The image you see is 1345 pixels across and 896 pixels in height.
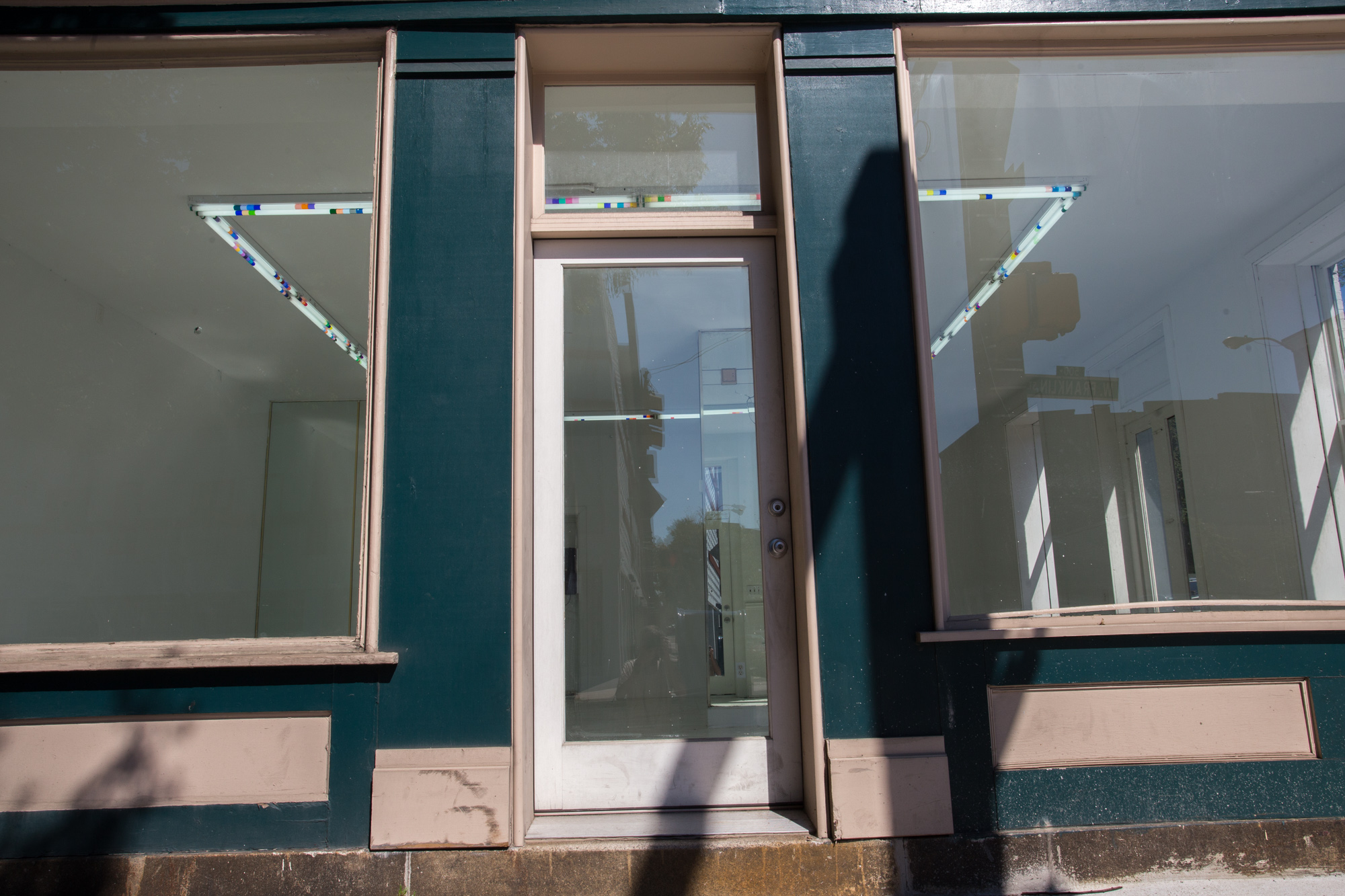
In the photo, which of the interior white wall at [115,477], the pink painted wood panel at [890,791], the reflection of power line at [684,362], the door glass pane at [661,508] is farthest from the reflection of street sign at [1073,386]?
the interior white wall at [115,477]

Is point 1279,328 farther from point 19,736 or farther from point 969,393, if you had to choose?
point 19,736

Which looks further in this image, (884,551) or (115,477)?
(115,477)

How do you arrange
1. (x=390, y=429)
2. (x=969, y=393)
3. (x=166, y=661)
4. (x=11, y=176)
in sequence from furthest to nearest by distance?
1. (x=11, y=176)
2. (x=969, y=393)
3. (x=390, y=429)
4. (x=166, y=661)

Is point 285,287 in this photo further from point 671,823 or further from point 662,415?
point 671,823

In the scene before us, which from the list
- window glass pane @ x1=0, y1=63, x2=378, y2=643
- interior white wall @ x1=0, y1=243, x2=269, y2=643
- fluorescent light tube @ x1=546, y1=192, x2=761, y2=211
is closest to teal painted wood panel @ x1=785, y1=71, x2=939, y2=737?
fluorescent light tube @ x1=546, y1=192, x2=761, y2=211

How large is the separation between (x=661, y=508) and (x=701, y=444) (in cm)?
27

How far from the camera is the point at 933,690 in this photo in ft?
7.47

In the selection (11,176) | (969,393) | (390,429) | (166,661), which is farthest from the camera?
(11,176)

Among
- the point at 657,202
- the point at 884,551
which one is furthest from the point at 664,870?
the point at 657,202

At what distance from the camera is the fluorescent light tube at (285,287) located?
2640 mm

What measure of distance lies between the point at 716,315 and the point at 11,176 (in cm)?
297

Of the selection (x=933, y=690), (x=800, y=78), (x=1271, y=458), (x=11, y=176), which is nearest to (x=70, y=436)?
(x=11, y=176)

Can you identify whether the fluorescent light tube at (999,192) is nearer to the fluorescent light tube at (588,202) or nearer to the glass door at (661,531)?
the glass door at (661,531)

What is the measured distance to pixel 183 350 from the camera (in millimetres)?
3240
